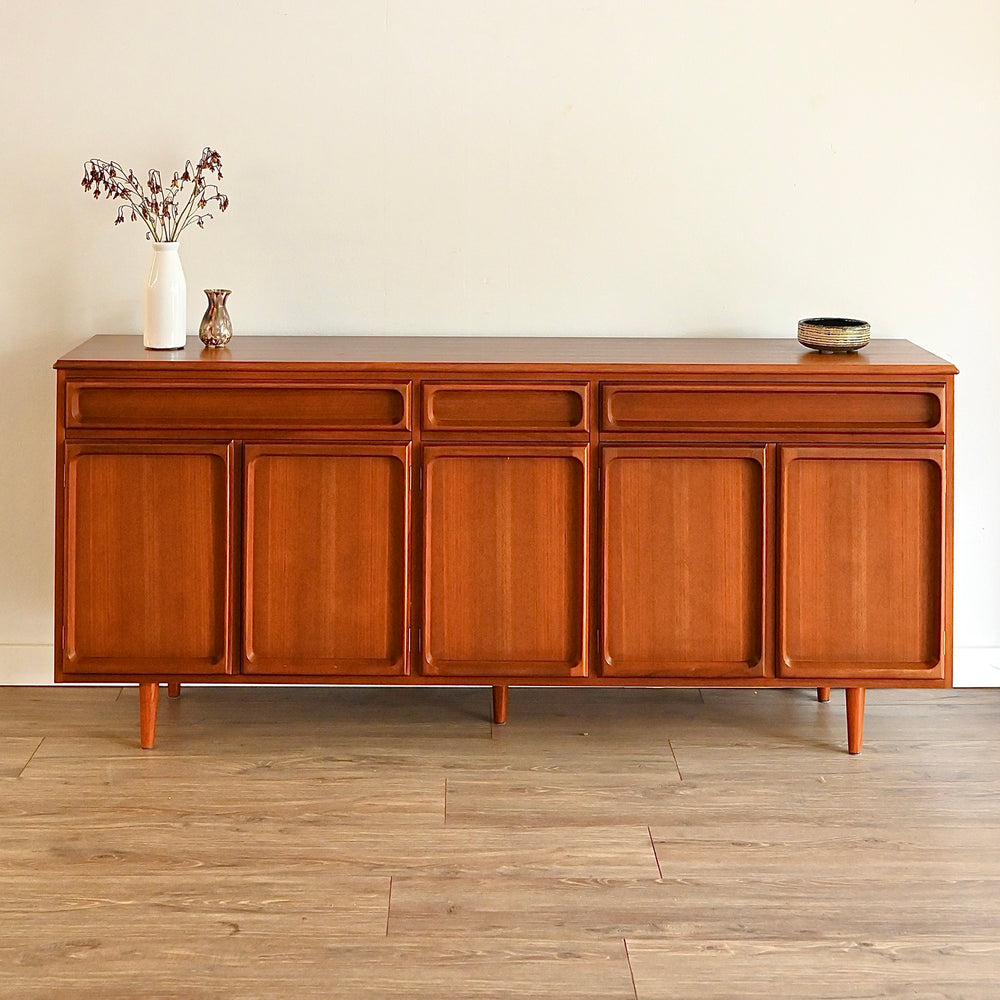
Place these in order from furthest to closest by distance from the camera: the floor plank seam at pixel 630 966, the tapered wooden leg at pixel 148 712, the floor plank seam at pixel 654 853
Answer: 1. the tapered wooden leg at pixel 148 712
2. the floor plank seam at pixel 654 853
3. the floor plank seam at pixel 630 966

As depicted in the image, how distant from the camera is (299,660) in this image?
2869mm

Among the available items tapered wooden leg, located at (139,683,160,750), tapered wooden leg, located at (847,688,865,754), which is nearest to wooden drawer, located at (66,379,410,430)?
tapered wooden leg, located at (139,683,160,750)

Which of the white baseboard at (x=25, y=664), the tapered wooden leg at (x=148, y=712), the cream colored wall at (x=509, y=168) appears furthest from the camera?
the white baseboard at (x=25, y=664)

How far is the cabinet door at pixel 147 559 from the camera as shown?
111 inches

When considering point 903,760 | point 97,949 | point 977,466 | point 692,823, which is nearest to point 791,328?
point 977,466

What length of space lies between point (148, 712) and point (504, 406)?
40.9 inches

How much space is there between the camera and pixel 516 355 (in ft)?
9.59

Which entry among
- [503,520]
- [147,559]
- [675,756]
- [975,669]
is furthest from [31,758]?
[975,669]

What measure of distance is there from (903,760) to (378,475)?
51.7 inches

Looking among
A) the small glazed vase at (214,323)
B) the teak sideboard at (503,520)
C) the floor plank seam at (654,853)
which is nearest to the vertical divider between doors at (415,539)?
the teak sideboard at (503,520)

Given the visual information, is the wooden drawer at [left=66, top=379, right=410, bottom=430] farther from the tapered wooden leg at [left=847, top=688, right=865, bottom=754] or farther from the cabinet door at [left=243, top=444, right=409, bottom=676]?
the tapered wooden leg at [left=847, top=688, right=865, bottom=754]

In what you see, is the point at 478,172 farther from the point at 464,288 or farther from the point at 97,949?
the point at 97,949

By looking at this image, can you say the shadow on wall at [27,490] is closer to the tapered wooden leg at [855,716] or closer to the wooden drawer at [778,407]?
the wooden drawer at [778,407]

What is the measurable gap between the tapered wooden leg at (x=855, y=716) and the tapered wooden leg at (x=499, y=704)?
78 centimetres
